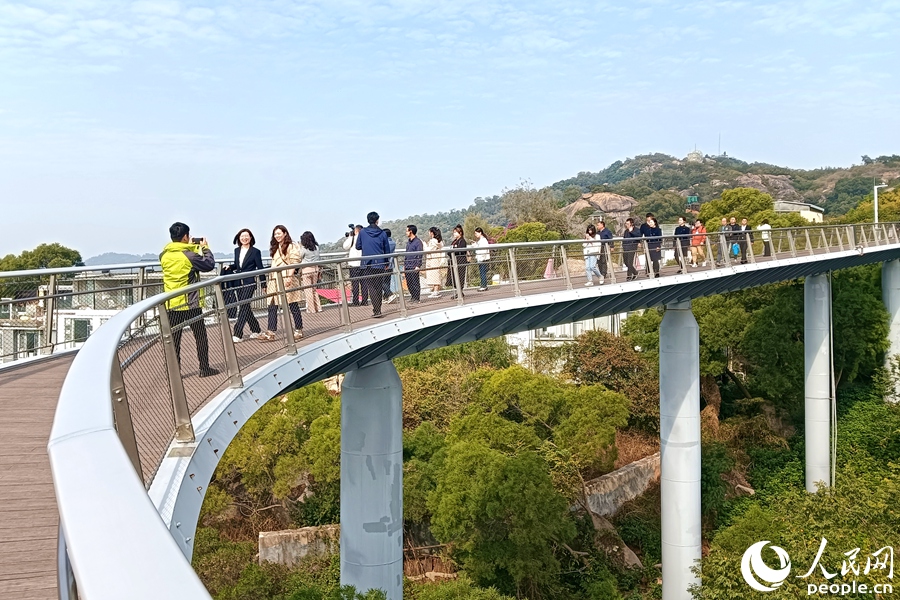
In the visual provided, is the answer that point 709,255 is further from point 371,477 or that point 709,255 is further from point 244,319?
point 244,319

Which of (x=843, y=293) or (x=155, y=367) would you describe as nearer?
(x=155, y=367)

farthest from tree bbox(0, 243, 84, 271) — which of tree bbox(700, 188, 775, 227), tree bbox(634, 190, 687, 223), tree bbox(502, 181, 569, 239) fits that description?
tree bbox(634, 190, 687, 223)

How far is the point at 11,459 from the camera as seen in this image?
14.0 ft

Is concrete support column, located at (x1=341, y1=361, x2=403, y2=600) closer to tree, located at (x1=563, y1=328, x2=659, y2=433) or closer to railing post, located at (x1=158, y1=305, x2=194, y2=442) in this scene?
railing post, located at (x1=158, y1=305, x2=194, y2=442)

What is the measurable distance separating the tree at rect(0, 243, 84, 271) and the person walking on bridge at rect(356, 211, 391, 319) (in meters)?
56.6

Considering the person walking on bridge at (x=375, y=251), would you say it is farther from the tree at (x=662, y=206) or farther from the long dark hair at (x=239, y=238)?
the tree at (x=662, y=206)

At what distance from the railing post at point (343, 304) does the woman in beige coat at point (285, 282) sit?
50 cm

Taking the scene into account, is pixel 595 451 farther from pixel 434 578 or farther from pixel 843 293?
pixel 843 293

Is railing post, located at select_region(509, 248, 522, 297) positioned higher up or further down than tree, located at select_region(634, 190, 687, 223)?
further down

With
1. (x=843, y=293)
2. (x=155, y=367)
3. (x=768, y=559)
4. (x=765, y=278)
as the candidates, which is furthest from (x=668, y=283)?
(x=843, y=293)

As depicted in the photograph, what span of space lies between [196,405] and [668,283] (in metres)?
13.2

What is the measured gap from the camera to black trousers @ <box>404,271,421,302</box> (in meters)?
11.8

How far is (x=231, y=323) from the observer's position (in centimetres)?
846

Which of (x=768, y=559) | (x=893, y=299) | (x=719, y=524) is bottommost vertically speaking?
(x=719, y=524)
